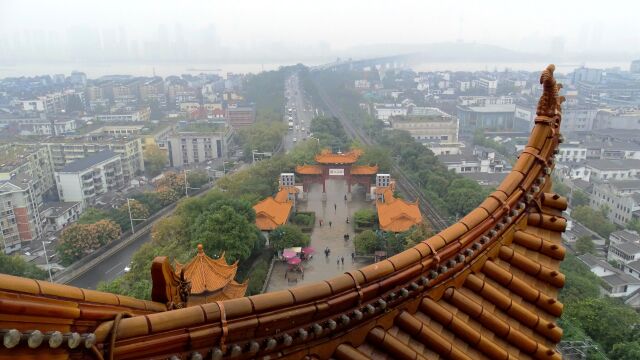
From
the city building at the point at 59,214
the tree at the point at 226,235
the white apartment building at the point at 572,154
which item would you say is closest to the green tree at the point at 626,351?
the tree at the point at 226,235

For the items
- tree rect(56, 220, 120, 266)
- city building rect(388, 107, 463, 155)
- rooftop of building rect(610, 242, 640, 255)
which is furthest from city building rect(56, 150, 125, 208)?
rooftop of building rect(610, 242, 640, 255)

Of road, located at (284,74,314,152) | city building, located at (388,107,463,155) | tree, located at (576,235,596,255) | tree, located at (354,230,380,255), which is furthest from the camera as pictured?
road, located at (284,74,314,152)

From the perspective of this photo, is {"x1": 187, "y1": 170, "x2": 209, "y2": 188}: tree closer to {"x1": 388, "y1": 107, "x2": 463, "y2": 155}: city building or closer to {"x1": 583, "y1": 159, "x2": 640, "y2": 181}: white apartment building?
{"x1": 388, "y1": 107, "x2": 463, "y2": 155}: city building

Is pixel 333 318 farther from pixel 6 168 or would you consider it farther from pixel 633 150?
pixel 633 150

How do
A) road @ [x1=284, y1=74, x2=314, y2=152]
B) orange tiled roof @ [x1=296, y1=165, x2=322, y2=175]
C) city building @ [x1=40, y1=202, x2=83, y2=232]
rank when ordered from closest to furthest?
city building @ [x1=40, y1=202, x2=83, y2=232] < orange tiled roof @ [x1=296, y1=165, x2=322, y2=175] < road @ [x1=284, y1=74, x2=314, y2=152]

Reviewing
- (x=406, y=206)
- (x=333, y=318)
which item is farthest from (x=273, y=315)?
(x=406, y=206)

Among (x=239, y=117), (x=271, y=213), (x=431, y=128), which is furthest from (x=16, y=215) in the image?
(x=431, y=128)

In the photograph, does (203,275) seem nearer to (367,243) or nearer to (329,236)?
(367,243)
